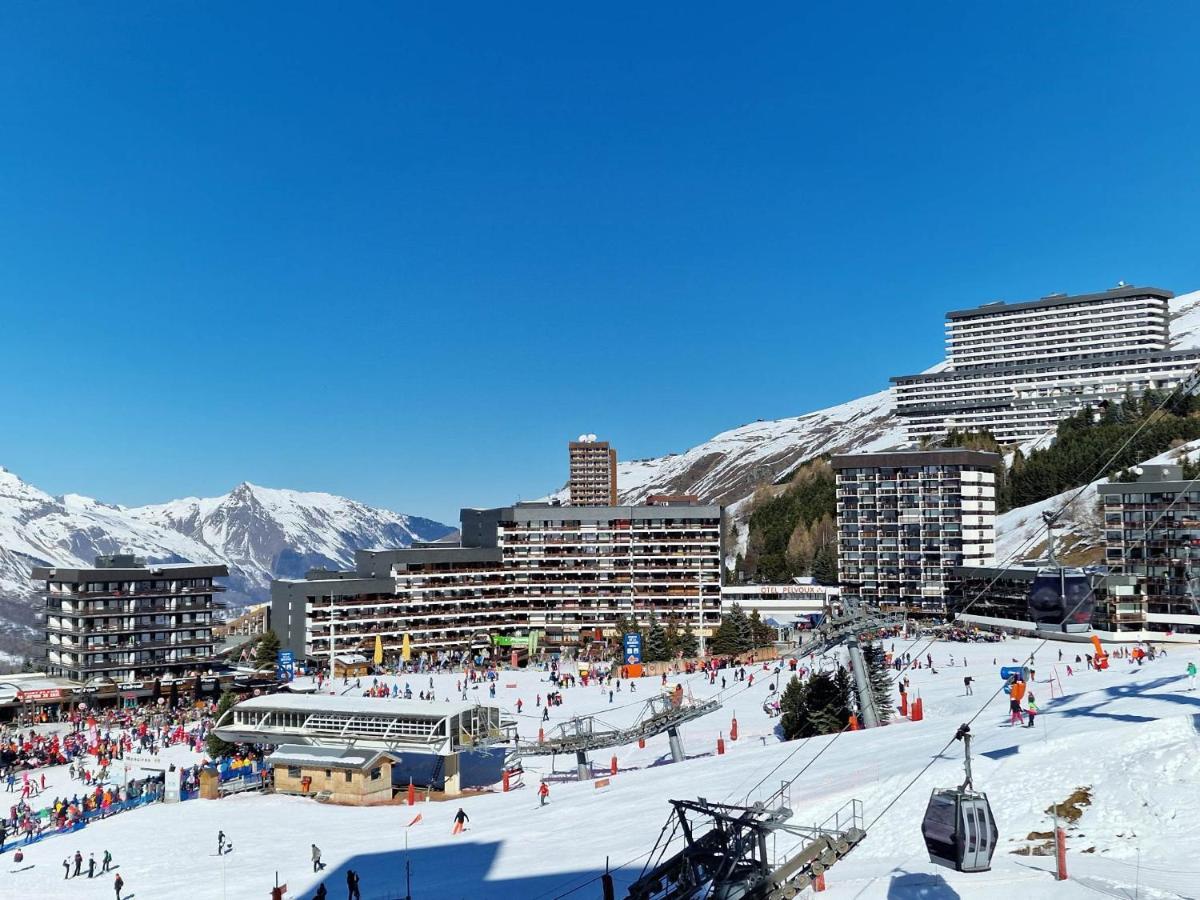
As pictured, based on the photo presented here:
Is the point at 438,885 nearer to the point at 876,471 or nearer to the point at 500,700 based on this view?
the point at 500,700

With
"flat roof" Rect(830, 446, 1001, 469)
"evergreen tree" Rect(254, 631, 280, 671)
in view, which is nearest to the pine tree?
"evergreen tree" Rect(254, 631, 280, 671)

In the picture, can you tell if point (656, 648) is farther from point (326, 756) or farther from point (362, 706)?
point (326, 756)

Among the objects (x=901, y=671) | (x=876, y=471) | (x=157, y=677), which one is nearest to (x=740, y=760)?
(x=901, y=671)

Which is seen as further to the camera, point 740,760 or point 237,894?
point 740,760

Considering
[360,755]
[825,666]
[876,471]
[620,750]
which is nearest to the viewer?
[360,755]

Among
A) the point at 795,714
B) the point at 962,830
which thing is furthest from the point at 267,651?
the point at 962,830

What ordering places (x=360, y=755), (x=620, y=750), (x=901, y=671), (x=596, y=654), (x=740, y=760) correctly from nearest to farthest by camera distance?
1. (x=740, y=760)
2. (x=360, y=755)
3. (x=620, y=750)
4. (x=901, y=671)
5. (x=596, y=654)

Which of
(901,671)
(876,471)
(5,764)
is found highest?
(876,471)
